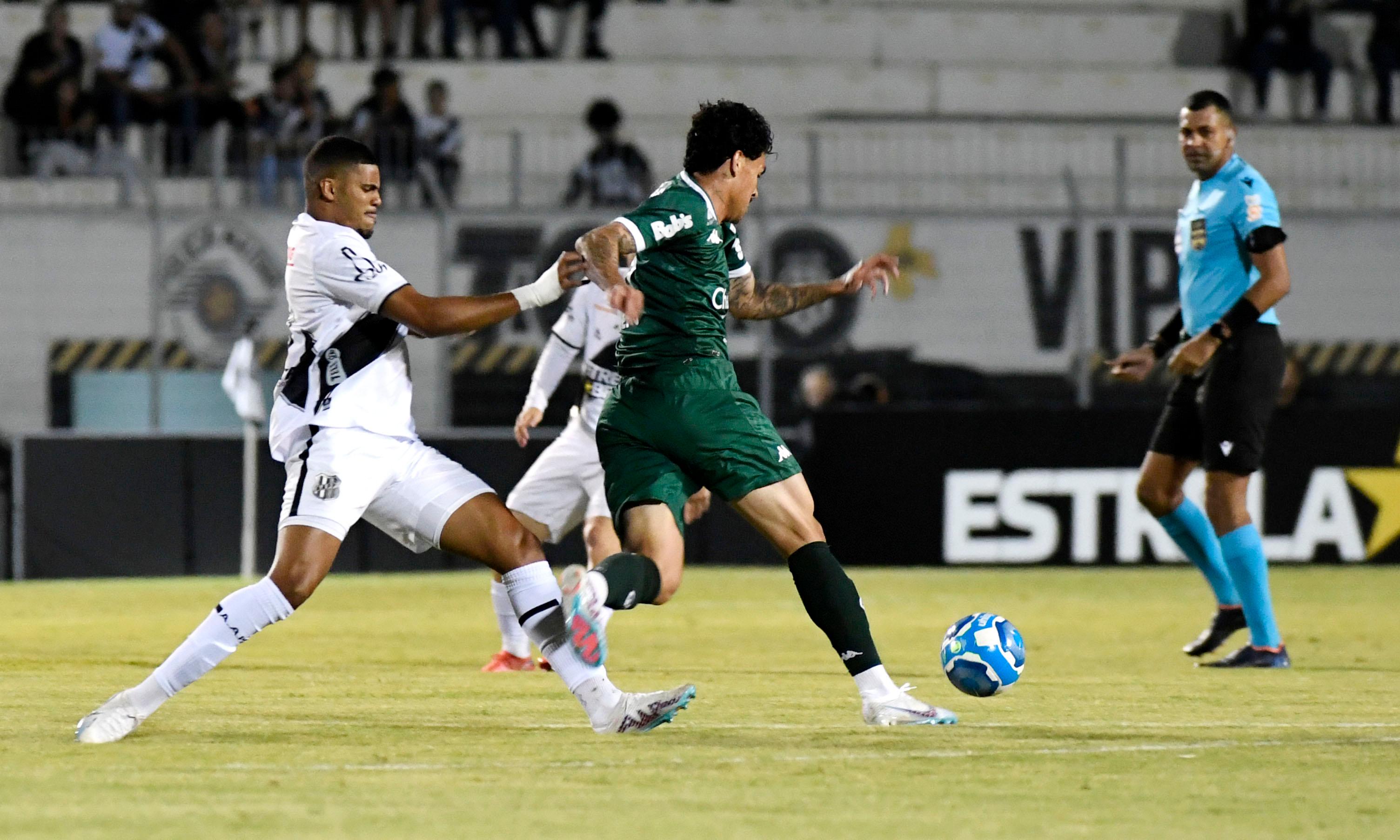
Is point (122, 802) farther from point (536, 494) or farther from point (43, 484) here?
point (43, 484)

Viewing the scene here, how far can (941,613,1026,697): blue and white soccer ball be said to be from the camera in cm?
752

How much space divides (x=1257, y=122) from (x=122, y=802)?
2031 cm

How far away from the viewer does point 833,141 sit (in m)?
19.9

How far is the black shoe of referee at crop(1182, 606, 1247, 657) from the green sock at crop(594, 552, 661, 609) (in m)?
4.00

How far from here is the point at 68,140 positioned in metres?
19.1

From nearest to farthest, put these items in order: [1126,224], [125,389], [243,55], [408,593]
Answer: [408,593] < [125,389] < [1126,224] < [243,55]

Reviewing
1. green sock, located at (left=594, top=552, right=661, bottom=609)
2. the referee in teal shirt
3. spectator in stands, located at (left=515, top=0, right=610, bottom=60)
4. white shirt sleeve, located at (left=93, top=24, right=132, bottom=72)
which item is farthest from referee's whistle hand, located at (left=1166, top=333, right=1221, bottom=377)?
spectator in stands, located at (left=515, top=0, right=610, bottom=60)

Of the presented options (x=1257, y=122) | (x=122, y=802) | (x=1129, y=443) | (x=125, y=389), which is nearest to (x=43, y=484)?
(x=125, y=389)

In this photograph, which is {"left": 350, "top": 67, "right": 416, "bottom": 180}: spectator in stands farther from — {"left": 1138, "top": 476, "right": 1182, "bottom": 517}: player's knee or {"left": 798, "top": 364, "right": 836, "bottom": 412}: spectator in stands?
{"left": 1138, "top": 476, "right": 1182, "bottom": 517}: player's knee

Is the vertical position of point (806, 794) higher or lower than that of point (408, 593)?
higher

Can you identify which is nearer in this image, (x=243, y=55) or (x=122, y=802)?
(x=122, y=802)

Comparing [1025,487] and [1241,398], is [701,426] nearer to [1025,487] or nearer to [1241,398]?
[1241,398]

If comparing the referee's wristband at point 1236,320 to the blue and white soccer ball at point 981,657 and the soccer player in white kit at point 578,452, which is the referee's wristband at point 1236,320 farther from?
the soccer player in white kit at point 578,452

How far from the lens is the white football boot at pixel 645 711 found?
22.0 feet
